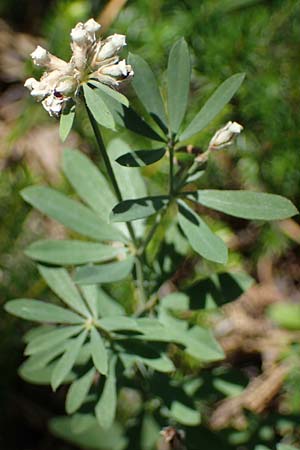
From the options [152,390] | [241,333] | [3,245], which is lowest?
[241,333]

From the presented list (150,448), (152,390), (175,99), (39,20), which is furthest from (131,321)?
(39,20)

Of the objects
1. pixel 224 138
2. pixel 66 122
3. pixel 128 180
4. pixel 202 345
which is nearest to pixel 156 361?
pixel 202 345

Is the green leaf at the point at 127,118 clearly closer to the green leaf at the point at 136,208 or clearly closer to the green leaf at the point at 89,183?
the green leaf at the point at 136,208

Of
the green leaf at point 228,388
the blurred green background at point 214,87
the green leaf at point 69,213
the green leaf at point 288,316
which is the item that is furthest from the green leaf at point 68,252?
the green leaf at point 288,316

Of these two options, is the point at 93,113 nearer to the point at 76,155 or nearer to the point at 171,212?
the point at 76,155

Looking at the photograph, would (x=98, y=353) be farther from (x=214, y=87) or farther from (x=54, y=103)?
(x=214, y=87)

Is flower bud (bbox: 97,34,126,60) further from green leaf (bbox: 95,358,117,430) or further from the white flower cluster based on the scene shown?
green leaf (bbox: 95,358,117,430)
